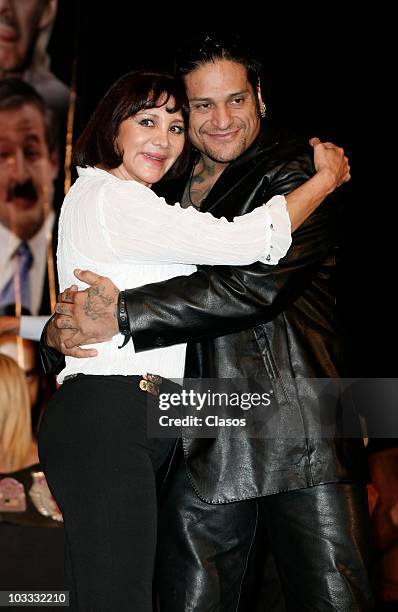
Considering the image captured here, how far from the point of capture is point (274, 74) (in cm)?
395

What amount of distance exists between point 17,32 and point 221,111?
233cm

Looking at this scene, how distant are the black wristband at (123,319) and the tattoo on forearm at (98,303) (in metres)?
0.01

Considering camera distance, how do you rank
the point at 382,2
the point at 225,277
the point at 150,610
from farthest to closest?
the point at 382,2 → the point at 225,277 → the point at 150,610

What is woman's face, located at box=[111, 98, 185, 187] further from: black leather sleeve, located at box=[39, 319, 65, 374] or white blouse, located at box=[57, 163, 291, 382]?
black leather sleeve, located at box=[39, 319, 65, 374]

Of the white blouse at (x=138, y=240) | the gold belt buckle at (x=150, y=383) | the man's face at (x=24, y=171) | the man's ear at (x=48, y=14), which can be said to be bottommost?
the gold belt buckle at (x=150, y=383)

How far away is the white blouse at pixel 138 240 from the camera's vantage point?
5.88ft

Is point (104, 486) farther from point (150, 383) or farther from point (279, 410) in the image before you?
point (279, 410)

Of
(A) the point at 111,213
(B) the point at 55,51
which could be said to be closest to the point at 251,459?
(A) the point at 111,213

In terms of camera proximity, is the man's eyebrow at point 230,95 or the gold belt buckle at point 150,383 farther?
the man's eyebrow at point 230,95

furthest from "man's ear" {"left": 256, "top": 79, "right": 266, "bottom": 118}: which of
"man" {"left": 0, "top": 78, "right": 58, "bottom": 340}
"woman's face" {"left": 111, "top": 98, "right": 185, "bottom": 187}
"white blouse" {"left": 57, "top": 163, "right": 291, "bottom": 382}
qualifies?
"man" {"left": 0, "top": 78, "right": 58, "bottom": 340}

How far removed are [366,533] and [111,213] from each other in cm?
92

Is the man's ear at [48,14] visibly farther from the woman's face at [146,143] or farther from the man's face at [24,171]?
the woman's face at [146,143]

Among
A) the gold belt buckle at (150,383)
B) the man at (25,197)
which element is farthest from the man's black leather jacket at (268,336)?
the man at (25,197)

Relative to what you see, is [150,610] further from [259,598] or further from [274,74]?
[274,74]
